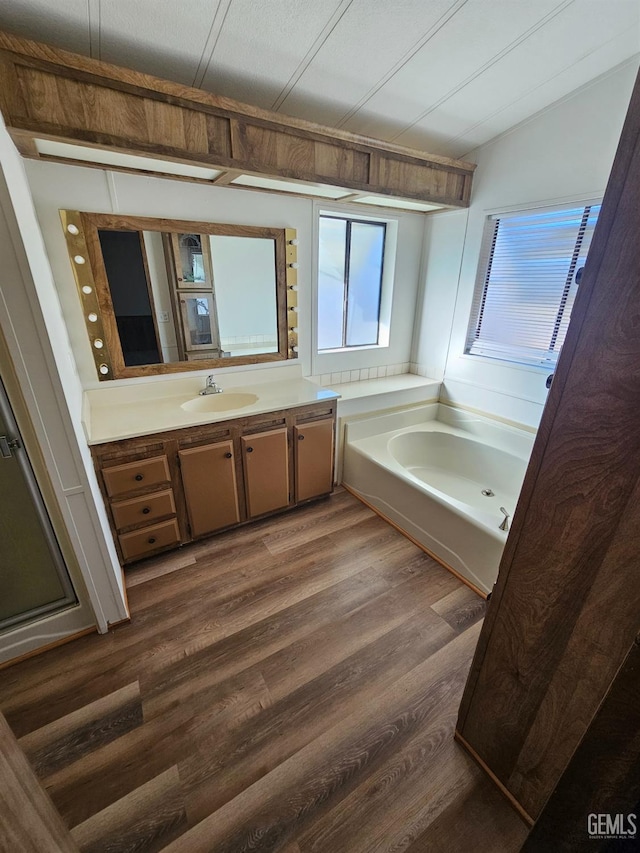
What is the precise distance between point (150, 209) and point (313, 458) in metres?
1.79

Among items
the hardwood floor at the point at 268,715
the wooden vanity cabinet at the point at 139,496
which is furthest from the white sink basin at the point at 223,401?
the hardwood floor at the point at 268,715

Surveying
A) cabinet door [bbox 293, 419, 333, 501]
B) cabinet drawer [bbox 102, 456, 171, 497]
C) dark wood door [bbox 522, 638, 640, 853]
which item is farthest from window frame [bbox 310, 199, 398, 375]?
dark wood door [bbox 522, 638, 640, 853]

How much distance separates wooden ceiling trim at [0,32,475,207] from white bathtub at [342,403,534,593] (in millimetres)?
1645

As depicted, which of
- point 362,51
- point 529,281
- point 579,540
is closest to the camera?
point 579,540

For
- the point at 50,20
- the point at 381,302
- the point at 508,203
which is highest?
the point at 50,20

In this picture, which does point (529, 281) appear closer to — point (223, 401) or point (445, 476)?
point (445, 476)

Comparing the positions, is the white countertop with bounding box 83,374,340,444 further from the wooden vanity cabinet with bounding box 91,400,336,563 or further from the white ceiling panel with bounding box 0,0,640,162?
the white ceiling panel with bounding box 0,0,640,162

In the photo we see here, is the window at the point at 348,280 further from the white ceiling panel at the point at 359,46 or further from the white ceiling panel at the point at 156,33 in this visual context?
the white ceiling panel at the point at 156,33

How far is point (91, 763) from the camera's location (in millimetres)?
1210

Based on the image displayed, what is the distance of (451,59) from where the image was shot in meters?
1.64

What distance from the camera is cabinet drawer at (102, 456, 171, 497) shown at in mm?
1770

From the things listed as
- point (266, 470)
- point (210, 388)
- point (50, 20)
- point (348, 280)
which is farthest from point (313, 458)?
point (50, 20)

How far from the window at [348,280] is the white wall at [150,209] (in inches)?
6.3

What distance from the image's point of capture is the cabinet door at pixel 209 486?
1.98 metres
